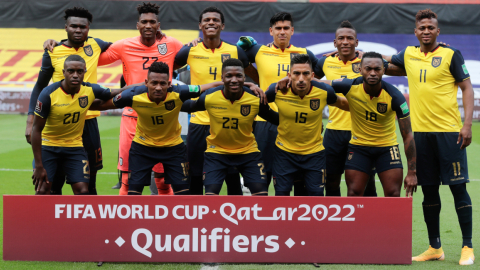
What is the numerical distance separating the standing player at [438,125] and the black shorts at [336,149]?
3.02 feet

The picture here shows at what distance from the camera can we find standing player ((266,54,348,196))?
17.4 feet

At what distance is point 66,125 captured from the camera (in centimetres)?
535

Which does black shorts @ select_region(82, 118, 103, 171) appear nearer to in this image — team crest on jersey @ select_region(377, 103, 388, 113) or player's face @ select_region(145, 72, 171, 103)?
player's face @ select_region(145, 72, 171, 103)

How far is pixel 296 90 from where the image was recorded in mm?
5285

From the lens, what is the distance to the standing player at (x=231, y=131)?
527 centimetres

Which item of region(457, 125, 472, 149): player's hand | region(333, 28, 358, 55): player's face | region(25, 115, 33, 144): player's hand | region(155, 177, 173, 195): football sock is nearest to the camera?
region(457, 125, 472, 149): player's hand

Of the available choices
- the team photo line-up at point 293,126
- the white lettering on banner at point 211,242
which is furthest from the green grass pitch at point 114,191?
the team photo line-up at point 293,126

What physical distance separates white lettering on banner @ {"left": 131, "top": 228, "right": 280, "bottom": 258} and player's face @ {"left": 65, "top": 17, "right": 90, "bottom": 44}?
101 inches

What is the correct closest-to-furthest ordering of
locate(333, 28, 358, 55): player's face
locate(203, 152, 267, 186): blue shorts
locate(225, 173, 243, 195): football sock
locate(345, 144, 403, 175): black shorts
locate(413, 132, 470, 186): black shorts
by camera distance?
locate(413, 132, 470, 186): black shorts, locate(345, 144, 403, 175): black shorts, locate(203, 152, 267, 186): blue shorts, locate(225, 173, 243, 195): football sock, locate(333, 28, 358, 55): player's face

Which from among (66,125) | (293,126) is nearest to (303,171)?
(293,126)

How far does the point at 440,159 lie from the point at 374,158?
64 centimetres

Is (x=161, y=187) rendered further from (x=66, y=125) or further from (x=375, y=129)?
(x=375, y=129)

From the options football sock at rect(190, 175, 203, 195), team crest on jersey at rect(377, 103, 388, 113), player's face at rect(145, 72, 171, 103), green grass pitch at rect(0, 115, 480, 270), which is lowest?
green grass pitch at rect(0, 115, 480, 270)

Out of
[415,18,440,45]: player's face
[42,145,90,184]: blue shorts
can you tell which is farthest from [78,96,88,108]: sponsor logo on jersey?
[415,18,440,45]: player's face
